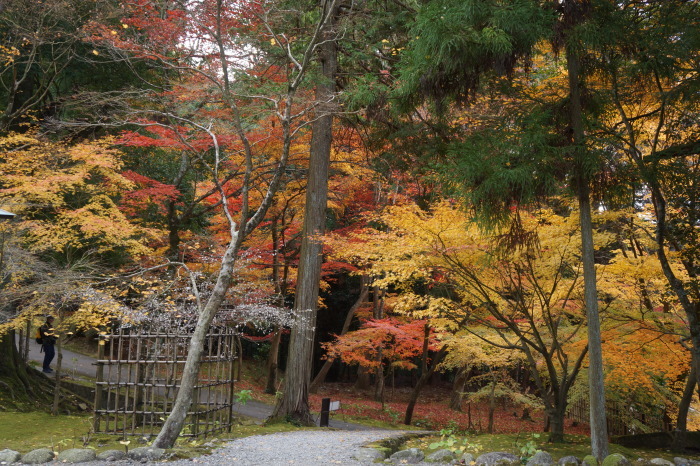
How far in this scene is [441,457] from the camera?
614 cm

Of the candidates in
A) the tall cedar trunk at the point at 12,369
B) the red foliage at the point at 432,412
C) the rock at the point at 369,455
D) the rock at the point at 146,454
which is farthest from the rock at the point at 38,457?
the red foliage at the point at 432,412

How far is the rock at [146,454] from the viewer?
567 cm

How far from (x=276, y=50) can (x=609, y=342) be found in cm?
773

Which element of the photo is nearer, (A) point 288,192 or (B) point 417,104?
(B) point 417,104

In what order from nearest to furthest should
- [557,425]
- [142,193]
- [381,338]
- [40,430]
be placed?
[557,425] < [40,430] < [142,193] < [381,338]

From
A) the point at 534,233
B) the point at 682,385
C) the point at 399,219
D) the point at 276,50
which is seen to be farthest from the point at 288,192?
the point at 682,385

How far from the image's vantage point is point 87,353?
1819cm

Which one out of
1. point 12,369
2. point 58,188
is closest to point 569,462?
point 58,188

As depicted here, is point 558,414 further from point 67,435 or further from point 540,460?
point 67,435

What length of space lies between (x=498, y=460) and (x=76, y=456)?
4.55 m

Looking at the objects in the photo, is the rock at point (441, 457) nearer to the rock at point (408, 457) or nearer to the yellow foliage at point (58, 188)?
the rock at point (408, 457)

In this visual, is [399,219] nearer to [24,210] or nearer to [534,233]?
[534,233]

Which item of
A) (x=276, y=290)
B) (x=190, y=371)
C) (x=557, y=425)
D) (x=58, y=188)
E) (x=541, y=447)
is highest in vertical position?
(x=58, y=188)

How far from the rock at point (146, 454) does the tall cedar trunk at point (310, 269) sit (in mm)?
4155
